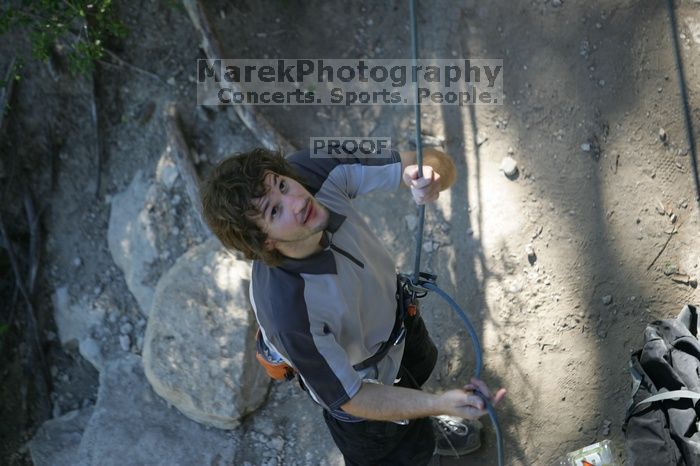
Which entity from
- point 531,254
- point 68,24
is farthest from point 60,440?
point 531,254

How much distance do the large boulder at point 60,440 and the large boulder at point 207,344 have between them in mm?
651

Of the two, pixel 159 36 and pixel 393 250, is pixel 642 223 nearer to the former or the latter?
pixel 393 250

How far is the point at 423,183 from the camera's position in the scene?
7.05ft

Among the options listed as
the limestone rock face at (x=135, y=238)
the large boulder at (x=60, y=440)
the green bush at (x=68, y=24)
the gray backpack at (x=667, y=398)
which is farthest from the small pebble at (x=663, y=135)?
the large boulder at (x=60, y=440)

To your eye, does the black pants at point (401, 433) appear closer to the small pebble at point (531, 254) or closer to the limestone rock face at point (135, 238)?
the small pebble at point (531, 254)

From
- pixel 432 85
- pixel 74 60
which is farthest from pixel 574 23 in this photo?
pixel 74 60

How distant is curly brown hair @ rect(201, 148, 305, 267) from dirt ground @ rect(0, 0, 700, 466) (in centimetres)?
172

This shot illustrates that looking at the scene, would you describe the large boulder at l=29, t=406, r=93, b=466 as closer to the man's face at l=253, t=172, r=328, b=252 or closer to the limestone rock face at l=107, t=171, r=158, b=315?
the limestone rock face at l=107, t=171, r=158, b=315

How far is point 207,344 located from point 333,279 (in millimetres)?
1648

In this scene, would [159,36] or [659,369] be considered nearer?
[659,369]

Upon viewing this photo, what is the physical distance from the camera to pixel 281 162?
2.07m

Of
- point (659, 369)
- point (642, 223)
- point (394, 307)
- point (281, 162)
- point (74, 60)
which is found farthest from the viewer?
point (74, 60)

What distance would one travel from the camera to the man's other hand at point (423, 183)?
2.16 m

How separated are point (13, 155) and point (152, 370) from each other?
190 cm
